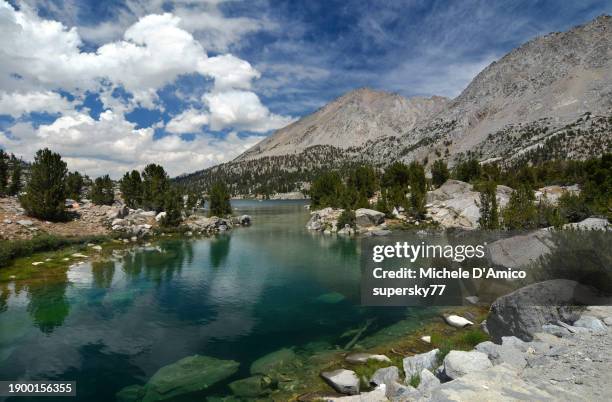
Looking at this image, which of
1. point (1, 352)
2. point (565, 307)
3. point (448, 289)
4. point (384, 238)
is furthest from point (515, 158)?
point (1, 352)

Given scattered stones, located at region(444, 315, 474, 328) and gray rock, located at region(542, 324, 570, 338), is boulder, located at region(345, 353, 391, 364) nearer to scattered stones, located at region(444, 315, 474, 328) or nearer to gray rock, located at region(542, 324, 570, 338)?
scattered stones, located at region(444, 315, 474, 328)

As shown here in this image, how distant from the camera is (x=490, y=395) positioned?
9.07 metres

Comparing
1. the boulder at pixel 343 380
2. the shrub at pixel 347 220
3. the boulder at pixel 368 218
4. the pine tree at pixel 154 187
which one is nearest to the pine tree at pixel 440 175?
the boulder at pixel 368 218

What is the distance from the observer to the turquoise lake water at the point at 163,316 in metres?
19.1

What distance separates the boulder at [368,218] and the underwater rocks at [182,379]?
192 feet

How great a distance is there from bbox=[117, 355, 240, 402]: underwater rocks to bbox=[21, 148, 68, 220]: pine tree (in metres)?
49.5

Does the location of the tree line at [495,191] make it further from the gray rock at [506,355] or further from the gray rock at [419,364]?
the gray rock at [506,355]

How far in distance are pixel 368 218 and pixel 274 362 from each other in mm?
59514

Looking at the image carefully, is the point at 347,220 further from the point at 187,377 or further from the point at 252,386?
the point at 252,386

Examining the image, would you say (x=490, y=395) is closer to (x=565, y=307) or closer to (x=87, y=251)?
(x=565, y=307)

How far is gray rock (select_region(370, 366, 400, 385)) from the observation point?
596 inches

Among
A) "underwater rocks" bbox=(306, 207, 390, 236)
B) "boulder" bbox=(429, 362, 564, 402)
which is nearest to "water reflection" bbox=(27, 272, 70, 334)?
"boulder" bbox=(429, 362, 564, 402)

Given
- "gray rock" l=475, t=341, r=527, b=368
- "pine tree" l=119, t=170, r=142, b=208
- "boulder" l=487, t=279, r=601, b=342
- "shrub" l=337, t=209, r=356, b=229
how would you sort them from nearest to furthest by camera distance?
"gray rock" l=475, t=341, r=527, b=368 < "boulder" l=487, t=279, r=601, b=342 < "shrub" l=337, t=209, r=356, b=229 < "pine tree" l=119, t=170, r=142, b=208

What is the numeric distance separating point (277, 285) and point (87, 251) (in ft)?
99.7
